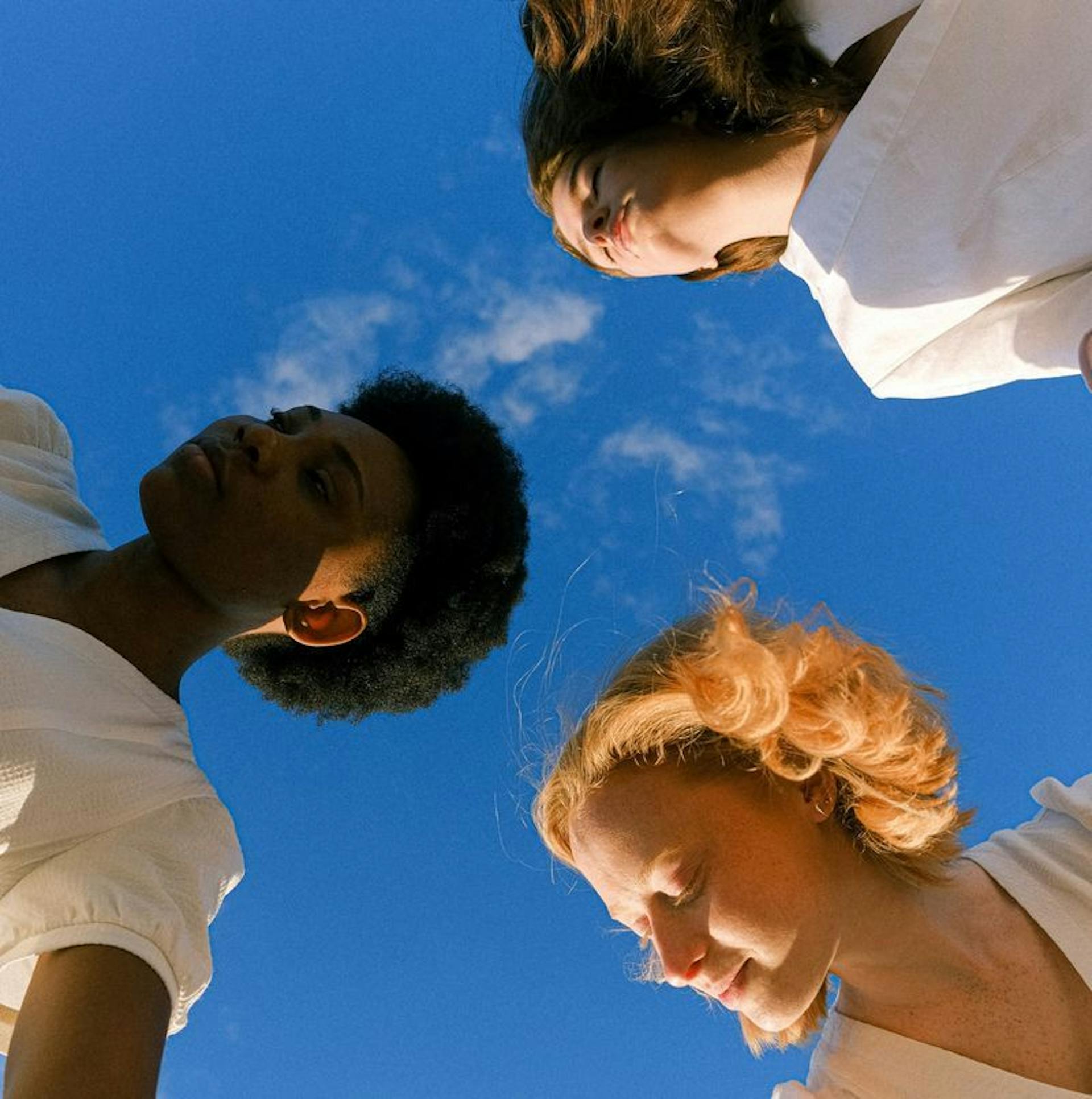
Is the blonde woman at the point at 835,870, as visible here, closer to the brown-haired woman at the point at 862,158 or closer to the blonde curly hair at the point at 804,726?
the blonde curly hair at the point at 804,726

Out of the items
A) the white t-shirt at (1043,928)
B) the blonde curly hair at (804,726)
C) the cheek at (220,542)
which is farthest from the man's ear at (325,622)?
the white t-shirt at (1043,928)

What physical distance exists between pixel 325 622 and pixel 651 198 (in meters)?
1.41

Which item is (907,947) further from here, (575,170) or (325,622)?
(575,170)

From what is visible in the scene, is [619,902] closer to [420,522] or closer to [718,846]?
[718,846]

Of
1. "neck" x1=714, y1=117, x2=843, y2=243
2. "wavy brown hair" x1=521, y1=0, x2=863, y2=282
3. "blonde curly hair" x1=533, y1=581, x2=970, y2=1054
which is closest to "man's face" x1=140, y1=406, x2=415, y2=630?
"blonde curly hair" x1=533, y1=581, x2=970, y2=1054

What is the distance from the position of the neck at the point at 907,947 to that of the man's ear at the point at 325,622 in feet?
4.78

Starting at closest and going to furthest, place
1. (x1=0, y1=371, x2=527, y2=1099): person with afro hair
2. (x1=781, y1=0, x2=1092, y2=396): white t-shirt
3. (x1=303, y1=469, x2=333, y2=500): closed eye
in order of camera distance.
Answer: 1. (x1=0, y1=371, x2=527, y2=1099): person with afro hair
2. (x1=781, y1=0, x2=1092, y2=396): white t-shirt
3. (x1=303, y1=469, x2=333, y2=500): closed eye

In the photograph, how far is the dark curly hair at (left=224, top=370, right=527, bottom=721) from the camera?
3.10 meters

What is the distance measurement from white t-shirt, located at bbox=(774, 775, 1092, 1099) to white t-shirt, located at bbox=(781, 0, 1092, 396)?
111 cm

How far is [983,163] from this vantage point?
2316 millimetres

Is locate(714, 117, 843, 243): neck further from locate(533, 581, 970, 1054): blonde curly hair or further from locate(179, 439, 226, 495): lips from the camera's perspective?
locate(179, 439, 226, 495): lips

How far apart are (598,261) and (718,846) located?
1783 mm

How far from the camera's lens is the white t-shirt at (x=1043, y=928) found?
223 centimetres

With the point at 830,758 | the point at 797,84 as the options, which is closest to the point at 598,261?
the point at 797,84
